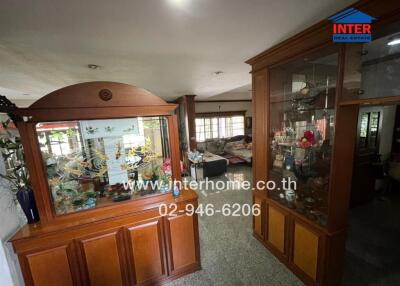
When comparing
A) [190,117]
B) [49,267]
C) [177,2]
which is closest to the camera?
[177,2]

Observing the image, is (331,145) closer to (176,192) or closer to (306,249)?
(306,249)

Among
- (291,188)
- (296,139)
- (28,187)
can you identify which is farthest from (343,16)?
(28,187)

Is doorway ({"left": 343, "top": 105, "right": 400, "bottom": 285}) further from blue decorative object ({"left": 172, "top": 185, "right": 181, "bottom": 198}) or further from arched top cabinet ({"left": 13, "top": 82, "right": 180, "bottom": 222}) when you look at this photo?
arched top cabinet ({"left": 13, "top": 82, "right": 180, "bottom": 222})

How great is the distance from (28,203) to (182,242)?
1.50m

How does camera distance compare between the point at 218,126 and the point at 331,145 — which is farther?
the point at 218,126

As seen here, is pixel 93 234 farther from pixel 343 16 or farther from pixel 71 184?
pixel 343 16

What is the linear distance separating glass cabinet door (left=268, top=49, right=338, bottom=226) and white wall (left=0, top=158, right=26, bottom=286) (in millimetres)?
2631

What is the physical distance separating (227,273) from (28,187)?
7.26 ft

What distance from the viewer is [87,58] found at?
6.09 ft

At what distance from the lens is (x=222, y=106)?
7.55 metres

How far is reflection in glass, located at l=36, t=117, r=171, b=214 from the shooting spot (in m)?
1.57

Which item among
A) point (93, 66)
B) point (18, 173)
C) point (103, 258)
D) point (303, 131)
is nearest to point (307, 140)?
point (303, 131)

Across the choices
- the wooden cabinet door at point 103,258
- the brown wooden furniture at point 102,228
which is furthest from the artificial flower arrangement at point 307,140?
the wooden cabinet door at point 103,258

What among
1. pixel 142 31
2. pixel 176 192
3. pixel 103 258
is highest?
pixel 142 31
